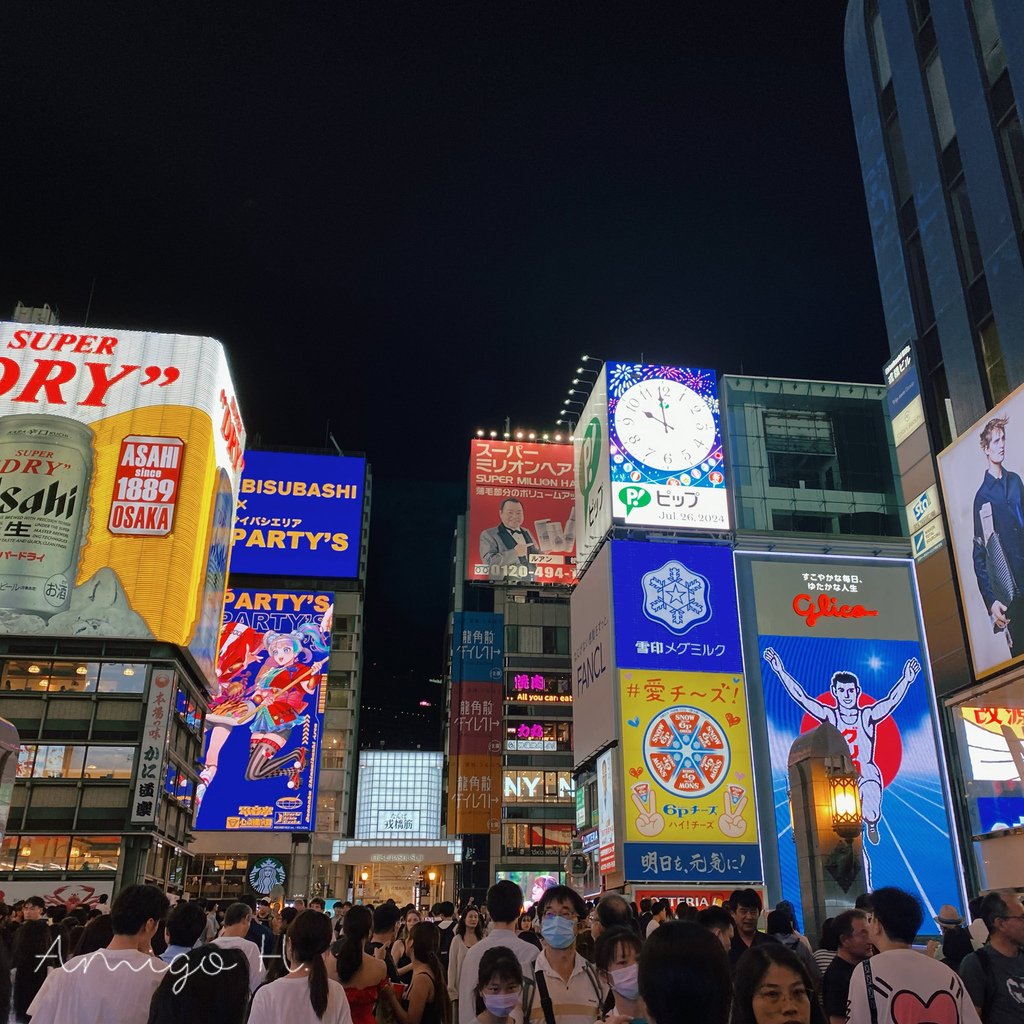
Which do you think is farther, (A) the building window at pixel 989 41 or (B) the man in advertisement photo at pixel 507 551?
A: (B) the man in advertisement photo at pixel 507 551

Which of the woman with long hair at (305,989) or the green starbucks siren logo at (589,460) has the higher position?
the green starbucks siren logo at (589,460)

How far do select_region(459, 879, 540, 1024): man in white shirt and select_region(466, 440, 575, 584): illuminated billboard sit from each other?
53015 millimetres

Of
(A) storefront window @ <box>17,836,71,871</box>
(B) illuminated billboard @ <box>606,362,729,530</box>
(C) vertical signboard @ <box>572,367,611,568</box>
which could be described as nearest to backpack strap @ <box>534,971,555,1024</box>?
(B) illuminated billboard @ <box>606,362,729,530</box>

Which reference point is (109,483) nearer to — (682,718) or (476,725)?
(682,718)

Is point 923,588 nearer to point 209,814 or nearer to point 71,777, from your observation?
point 71,777

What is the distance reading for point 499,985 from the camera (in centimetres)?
455

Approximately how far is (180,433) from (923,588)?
30.4 metres

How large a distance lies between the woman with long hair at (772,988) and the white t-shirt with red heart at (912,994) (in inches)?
39.6

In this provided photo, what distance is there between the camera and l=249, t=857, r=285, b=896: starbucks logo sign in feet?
181


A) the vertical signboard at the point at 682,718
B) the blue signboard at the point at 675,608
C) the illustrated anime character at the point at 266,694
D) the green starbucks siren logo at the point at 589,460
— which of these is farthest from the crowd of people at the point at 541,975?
the illustrated anime character at the point at 266,694

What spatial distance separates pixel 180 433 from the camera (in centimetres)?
A: 4125

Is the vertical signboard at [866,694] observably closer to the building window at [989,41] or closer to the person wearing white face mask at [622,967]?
the building window at [989,41]

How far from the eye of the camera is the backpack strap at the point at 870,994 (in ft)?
13.9

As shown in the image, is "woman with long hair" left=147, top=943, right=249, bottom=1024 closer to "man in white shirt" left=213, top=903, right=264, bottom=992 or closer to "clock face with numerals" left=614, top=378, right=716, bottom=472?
"man in white shirt" left=213, top=903, right=264, bottom=992
